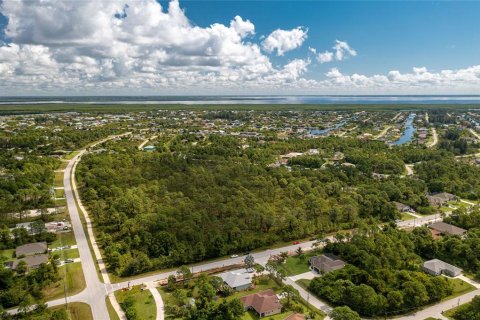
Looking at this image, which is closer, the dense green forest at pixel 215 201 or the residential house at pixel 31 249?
the residential house at pixel 31 249

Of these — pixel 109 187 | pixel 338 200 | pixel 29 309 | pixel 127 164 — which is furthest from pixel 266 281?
pixel 127 164

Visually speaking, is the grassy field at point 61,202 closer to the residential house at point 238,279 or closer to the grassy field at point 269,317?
the residential house at point 238,279

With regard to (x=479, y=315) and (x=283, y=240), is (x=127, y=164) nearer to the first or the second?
(x=283, y=240)

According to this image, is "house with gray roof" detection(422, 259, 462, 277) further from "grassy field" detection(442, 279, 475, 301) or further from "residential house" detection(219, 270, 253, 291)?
"residential house" detection(219, 270, 253, 291)

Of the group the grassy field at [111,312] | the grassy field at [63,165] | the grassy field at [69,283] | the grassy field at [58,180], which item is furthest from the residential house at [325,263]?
the grassy field at [63,165]

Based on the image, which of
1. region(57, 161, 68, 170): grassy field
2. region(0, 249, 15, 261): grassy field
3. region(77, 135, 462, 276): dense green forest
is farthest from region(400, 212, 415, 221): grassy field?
region(57, 161, 68, 170): grassy field

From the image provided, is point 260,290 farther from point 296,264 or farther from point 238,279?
point 296,264

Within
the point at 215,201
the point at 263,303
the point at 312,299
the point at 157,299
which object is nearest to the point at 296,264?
the point at 312,299
